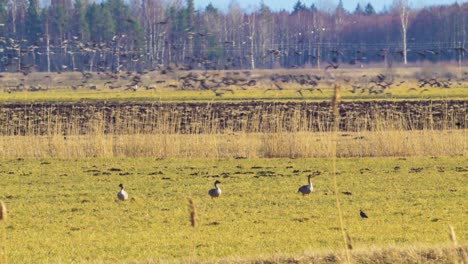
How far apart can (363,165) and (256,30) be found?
84.2m

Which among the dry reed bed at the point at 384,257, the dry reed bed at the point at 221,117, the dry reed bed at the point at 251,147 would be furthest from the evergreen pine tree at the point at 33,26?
the dry reed bed at the point at 384,257

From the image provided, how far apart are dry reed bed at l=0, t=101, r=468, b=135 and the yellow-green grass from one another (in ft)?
13.7

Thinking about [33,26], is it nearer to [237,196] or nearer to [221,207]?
[237,196]

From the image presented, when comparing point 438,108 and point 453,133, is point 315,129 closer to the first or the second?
point 453,133

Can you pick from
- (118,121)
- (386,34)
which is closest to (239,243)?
(118,121)

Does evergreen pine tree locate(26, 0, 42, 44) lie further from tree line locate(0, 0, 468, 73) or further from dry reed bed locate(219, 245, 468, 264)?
dry reed bed locate(219, 245, 468, 264)

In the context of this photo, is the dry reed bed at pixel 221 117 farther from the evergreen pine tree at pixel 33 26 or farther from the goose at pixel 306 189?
the evergreen pine tree at pixel 33 26

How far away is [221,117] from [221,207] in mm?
24466

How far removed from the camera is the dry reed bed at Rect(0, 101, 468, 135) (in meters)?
33.4

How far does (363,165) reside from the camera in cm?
2364

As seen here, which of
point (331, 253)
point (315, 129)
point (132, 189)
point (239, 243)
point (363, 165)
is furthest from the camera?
point (315, 129)

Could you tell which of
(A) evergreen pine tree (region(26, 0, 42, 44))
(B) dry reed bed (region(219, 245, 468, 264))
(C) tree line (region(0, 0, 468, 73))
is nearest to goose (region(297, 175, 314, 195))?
(B) dry reed bed (region(219, 245, 468, 264))

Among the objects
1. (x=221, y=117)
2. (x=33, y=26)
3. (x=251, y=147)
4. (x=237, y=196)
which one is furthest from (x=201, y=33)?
(x=237, y=196)

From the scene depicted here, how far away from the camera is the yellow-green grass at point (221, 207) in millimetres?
13078
